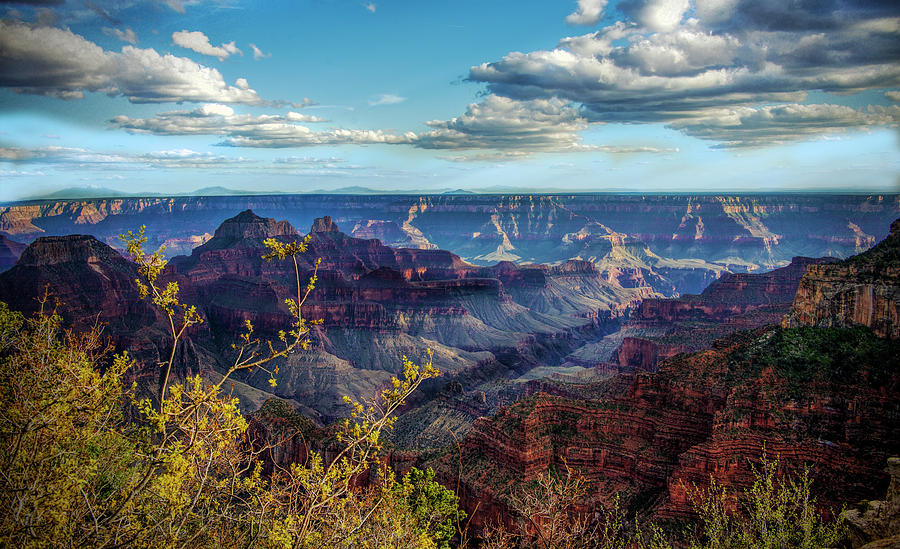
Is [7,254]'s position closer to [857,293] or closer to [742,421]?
[742,421]

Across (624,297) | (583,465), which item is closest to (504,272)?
(624,297)

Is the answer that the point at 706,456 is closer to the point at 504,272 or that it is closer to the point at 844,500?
the point at 844,500

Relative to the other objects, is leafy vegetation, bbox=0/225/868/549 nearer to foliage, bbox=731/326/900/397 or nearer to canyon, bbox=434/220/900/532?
foliage, bbox=731/326/900/397

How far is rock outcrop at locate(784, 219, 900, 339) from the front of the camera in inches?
1449

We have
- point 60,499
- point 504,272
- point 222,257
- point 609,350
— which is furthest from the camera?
point 504,272

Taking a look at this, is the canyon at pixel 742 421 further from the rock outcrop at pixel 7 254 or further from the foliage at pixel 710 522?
the rock outcrop at pixel 7 254

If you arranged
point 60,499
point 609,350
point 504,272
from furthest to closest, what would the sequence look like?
point 504,272 < point 609,350 < point 60,499

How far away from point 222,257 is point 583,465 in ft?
445

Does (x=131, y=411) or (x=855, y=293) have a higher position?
(x=855, y=293)

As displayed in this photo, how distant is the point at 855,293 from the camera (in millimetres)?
39438

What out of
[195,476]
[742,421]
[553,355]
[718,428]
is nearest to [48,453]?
[195,476]

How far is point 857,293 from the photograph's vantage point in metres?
39.3

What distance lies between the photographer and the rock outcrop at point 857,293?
36812 mm

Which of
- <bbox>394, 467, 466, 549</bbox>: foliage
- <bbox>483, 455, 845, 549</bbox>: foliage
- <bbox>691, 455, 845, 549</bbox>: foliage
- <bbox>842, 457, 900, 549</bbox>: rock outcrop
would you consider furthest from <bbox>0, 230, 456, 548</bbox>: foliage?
<bbox>842, 457, 900, 549</bbox>: rock outcrop
